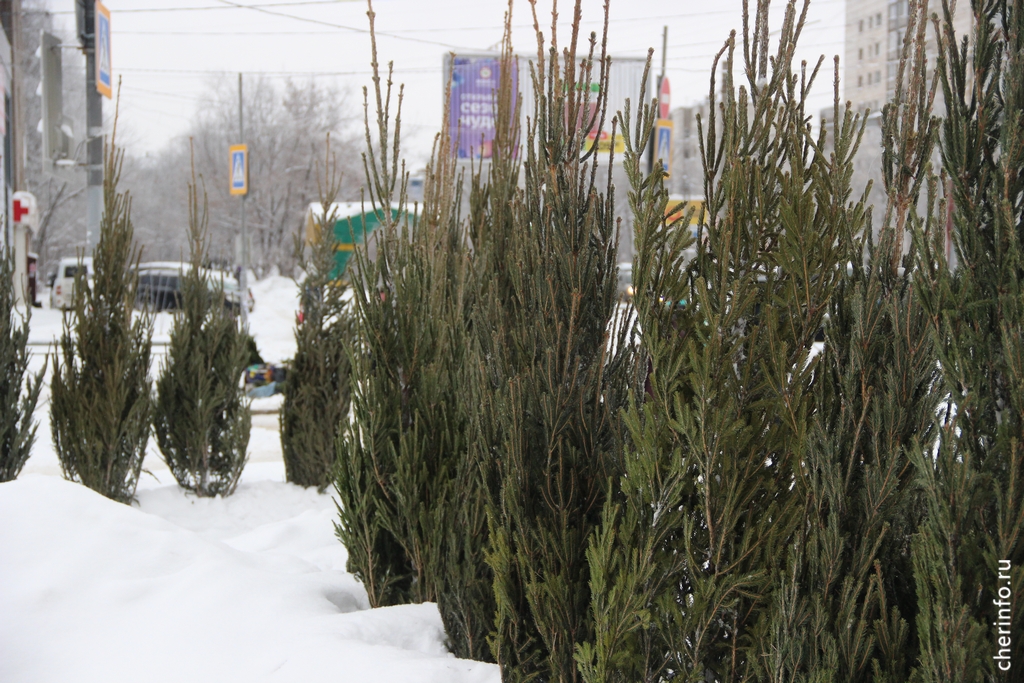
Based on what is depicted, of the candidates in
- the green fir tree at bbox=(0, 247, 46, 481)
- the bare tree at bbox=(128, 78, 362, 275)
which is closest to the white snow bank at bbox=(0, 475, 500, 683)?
the green fir tree at bbox=(0, 247, 46, 481)

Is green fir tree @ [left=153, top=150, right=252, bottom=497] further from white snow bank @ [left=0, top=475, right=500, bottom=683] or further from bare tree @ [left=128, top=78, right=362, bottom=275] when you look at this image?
bare tree @ [left=128, top=78, right=362, bottom=275]

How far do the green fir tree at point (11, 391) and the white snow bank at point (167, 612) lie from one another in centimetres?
183

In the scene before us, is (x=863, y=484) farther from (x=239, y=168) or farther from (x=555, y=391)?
(x=239, y=168)

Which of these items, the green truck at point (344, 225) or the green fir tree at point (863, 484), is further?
the green truck at point (344, 225)

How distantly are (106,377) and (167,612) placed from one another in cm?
314

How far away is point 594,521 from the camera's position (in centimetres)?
258

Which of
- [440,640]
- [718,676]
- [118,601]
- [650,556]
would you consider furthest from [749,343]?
[118,601]

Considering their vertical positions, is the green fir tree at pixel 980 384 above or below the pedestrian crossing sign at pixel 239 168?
below

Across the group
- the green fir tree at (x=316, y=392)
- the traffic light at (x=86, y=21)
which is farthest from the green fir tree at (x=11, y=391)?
the traffic light at (x=86, y=21)

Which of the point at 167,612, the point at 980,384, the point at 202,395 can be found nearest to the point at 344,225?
the point at 202,395

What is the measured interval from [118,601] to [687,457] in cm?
231

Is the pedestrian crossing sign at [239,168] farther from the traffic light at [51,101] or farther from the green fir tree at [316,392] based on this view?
the green fir tree at [316,392]

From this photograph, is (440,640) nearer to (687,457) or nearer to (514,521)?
(514,521)

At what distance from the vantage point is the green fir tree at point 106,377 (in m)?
5.68
